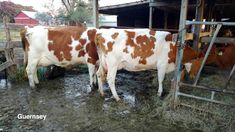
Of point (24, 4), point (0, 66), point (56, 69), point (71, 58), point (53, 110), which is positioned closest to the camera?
point (53, 110)

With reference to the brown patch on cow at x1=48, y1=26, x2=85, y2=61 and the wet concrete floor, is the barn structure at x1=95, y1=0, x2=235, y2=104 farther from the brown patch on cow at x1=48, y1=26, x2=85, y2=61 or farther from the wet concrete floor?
the brown patch on cow at x1=48, y1=26, x2=85, y2=61

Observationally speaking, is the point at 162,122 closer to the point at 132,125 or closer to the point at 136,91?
the point at 132,125

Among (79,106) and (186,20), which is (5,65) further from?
(186,20)

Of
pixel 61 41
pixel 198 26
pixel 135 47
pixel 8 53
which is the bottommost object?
pixel 8 53

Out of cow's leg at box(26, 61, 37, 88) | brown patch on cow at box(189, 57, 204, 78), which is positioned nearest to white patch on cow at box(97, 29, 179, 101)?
brown patch on cow at box(189, 57, 204, 78)

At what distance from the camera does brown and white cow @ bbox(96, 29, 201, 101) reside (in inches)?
182

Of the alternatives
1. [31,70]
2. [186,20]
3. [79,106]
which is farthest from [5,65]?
[186,20]

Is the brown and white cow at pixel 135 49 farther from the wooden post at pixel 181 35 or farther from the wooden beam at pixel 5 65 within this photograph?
the wooden beam at pixel 5 65

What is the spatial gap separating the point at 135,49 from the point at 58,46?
2125 mm

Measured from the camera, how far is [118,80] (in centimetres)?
630

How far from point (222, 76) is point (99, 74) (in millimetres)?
3067

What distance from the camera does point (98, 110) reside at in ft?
13.8

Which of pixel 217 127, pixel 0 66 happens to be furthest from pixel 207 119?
pixel 0 66

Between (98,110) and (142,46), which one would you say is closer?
(98,110)
